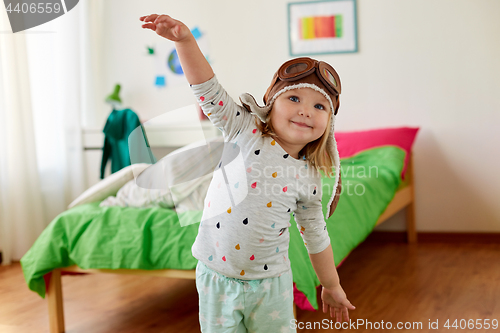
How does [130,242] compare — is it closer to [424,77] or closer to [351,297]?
[351,297]

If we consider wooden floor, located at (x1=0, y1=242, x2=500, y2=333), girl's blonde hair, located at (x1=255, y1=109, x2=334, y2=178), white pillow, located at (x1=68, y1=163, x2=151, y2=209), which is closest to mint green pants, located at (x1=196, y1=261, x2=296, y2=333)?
girl's blonde hair, located at (x1=255, y1=109, x2=334, y2=178)

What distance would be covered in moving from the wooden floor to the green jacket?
33.8 inches

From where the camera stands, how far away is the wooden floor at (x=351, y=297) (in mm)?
1894

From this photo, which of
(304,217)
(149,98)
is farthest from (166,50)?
(304,217)

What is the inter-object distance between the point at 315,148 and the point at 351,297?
1.33m

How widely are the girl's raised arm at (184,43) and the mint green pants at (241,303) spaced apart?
1.25 ft

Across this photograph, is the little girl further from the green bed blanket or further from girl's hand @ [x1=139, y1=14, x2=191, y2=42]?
the green bed blanket

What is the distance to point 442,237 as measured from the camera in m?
3.18

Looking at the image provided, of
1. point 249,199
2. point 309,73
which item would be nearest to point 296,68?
point 309,73

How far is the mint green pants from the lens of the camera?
95 centimetres

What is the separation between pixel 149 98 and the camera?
3.65m

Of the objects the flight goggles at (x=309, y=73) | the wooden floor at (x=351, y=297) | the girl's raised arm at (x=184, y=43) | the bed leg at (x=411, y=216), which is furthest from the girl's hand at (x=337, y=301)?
the bed leg at (x=411, y=216)

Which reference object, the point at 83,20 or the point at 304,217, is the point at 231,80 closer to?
the point at 83,20

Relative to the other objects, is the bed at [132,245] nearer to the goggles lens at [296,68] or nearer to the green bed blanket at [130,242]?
the green bed blanket at [130,242]
